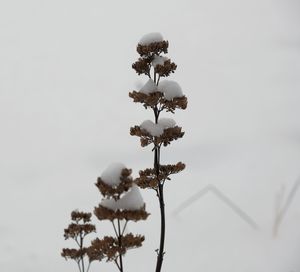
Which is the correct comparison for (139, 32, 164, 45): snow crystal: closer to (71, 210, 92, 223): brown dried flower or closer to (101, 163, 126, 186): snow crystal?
(101, 163, 126, 186): snow crystal

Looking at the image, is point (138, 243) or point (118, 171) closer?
point (118, 171)

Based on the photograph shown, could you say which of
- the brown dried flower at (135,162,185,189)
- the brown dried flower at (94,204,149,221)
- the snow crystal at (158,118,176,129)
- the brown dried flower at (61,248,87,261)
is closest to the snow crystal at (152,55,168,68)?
the snow crystal at (158,118,176,129)

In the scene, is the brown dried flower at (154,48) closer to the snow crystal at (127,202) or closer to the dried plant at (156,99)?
the dried plant at (156,99)

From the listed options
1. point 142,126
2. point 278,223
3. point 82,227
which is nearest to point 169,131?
point 142,126

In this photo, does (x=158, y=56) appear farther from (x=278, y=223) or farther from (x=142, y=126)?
(x=278, y=223)

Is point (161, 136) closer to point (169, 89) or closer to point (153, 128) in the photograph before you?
point (153, 128)

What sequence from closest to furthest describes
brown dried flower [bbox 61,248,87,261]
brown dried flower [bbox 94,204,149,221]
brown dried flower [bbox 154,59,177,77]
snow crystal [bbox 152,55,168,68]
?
1. brown dried flower [bbox 94,204,149,221]
2. brown dried flower [bbox 154,59,177,77]
3. snow crystal [bbox 152,55,168,68]
4. brown dried flower [bbox 61,248,87,261]
